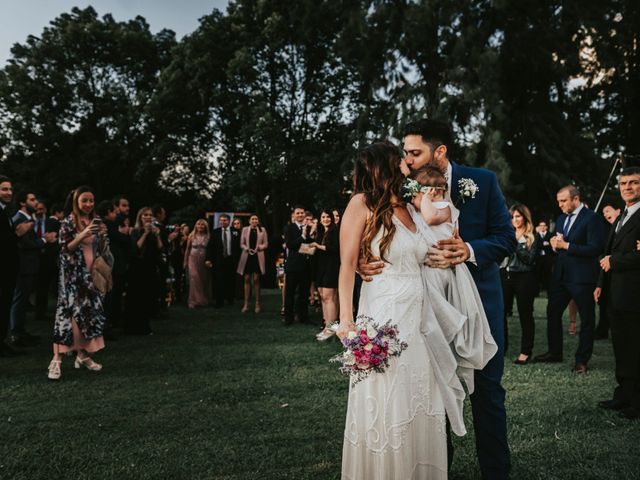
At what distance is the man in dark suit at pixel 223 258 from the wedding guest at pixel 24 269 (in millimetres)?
5509

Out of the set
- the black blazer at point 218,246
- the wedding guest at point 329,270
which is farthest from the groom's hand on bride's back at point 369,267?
the black blazer at point 218,246

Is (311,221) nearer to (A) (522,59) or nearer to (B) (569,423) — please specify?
(B) (569,423)

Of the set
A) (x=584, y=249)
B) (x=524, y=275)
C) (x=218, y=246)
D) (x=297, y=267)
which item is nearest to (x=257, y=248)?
(x=218, y=246)

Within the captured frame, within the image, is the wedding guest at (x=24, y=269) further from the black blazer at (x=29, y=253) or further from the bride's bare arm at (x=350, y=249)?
the bride's bare arm at (x=350, y=249)

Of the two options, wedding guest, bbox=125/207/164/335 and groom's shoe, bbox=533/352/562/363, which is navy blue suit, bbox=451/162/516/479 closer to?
groom's shoe, bbox=533/352/562/363

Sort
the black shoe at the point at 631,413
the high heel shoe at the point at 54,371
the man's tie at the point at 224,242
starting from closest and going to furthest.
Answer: the black shoe at the point at 631,413
the high heel shoe at the point at 54,371
the man's tie at the point at 224,242

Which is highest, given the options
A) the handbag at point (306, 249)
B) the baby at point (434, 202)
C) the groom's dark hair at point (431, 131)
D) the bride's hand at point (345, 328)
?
the groom's dark hair at point (431, 131)

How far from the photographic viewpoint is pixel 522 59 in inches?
865

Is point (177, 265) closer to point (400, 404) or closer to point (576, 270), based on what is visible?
point (576, 270)

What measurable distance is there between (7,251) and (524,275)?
7052 millimetres

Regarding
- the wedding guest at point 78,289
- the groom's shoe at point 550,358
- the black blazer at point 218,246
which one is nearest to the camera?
the wedding guest at point 78,289

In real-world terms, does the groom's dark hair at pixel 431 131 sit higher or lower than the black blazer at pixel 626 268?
higher

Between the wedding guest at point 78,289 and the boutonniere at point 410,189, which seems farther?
the wedding guest at point 78,289

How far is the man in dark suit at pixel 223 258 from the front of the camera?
1502 cm
